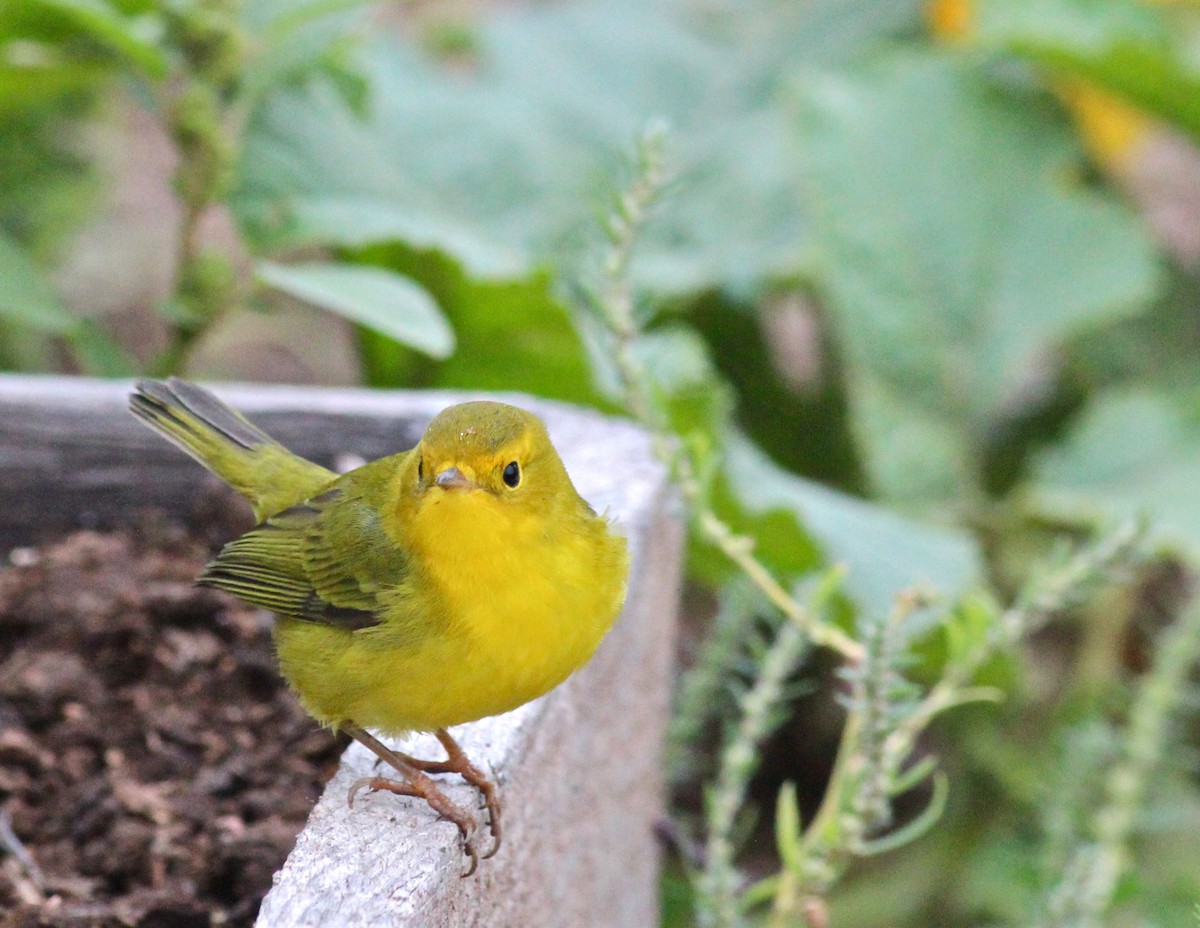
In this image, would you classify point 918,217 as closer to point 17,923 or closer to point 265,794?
point 265,794

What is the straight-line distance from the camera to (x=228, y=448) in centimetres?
259

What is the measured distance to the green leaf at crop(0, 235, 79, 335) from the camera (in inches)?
117

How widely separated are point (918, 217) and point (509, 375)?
1.44 metres

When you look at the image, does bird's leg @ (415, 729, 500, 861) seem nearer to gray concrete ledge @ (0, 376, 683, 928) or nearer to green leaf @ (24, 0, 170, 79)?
gray concrete ledge @ (0, 376, 683, 928)

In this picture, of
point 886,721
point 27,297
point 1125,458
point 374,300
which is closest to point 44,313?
point 27,297

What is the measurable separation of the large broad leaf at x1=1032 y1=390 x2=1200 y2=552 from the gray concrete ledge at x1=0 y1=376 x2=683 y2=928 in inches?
62.3

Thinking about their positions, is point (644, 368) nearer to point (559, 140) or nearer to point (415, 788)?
point (415, 788)

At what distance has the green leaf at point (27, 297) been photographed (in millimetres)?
2984

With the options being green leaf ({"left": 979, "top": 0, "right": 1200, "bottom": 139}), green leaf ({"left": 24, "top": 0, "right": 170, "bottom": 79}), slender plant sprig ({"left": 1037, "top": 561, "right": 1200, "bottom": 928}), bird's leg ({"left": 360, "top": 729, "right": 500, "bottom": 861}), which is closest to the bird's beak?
bird's leg ({"left": 360, "top": 729, "right": 500, "bottom": 861})

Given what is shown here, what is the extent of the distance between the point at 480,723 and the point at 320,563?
376 millimetres

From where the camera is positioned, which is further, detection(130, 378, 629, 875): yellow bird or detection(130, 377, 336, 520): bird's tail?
detection(130, 377, 336, 520): bird's tail

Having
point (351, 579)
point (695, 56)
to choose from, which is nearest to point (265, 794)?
point (351, 579)

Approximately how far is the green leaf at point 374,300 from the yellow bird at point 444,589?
561mm

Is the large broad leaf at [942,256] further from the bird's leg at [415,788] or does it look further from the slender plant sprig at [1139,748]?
the bird's leg at [415,788]
